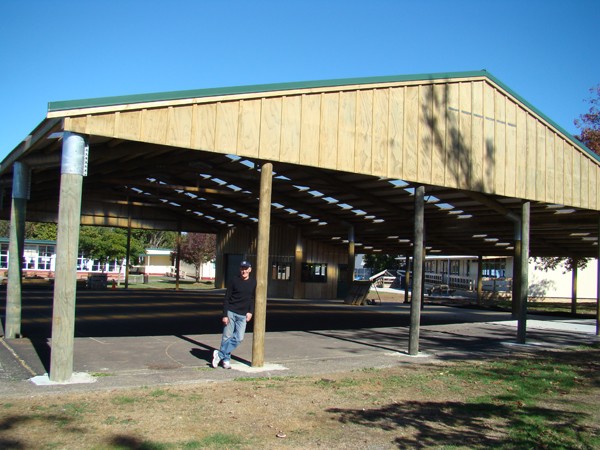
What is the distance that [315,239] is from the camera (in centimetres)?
3453

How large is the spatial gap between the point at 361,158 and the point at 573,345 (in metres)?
8.14

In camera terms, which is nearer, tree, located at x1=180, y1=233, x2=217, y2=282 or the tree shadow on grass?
the tree shadow on grass

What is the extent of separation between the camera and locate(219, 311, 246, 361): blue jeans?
29.5 feet

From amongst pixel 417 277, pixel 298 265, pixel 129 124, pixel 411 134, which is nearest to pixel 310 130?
pixel 411 134

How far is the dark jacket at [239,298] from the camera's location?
9.03 meters

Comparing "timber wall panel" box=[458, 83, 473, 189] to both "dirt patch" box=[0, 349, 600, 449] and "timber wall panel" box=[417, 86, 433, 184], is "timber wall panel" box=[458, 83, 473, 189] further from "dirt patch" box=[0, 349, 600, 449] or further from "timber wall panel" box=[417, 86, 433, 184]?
"dirt patch" box=[0, 349, 600, 449]

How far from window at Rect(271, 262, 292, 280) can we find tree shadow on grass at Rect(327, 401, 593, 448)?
27.1m

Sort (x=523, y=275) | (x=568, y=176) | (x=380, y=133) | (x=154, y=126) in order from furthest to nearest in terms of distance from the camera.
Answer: (x=568, y=176) < (x=523, y=275) < (x=380, y=133) < (x=154, y=126)

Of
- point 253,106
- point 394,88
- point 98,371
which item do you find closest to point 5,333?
point 98,371

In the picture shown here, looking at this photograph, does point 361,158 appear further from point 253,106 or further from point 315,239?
point 315,239

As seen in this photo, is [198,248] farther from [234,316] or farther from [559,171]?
[234,316]

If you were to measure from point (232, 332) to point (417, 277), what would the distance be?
4608 mm

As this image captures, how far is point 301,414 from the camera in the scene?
258 inches

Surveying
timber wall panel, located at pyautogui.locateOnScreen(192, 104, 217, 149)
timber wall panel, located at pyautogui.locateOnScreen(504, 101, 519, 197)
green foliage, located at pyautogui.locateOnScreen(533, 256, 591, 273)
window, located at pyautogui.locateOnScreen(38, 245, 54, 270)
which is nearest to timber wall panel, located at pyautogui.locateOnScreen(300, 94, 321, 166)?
timber wall panel, located at pyautogui.locateOnScreen(192, 104, 217, 149)
